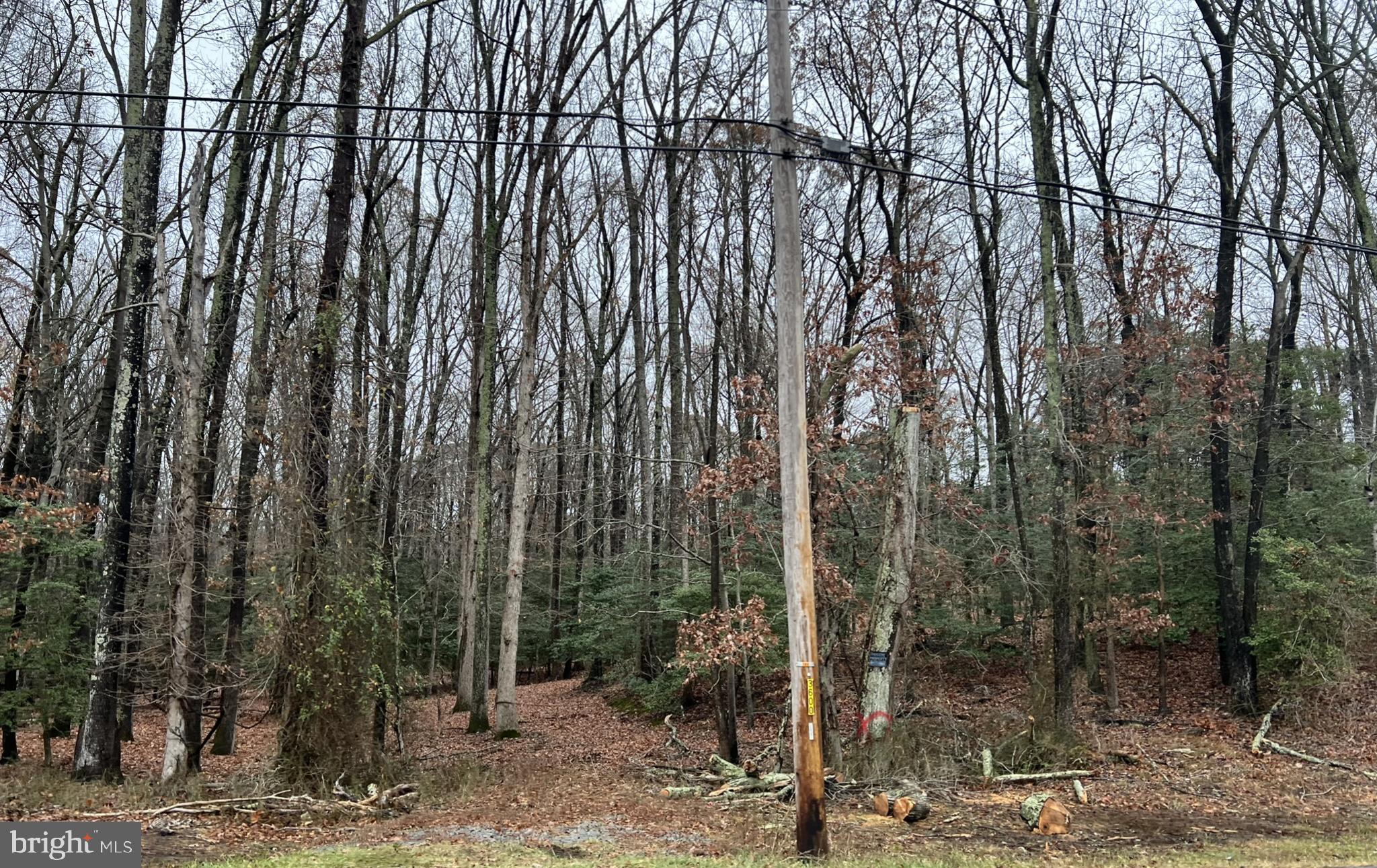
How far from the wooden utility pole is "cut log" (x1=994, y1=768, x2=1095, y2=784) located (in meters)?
5.20

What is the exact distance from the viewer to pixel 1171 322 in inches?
617

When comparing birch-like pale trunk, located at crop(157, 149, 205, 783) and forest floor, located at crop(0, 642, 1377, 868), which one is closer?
forest floor, located at crop(0, 642, 1377, 868)

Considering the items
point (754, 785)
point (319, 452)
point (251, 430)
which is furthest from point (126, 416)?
point (754, 785)

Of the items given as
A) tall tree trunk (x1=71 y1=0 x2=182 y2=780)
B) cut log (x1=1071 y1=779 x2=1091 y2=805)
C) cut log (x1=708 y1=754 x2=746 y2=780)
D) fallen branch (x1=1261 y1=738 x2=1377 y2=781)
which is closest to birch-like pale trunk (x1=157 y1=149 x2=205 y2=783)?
tall tree trunk (x1=71 y1=0 x2=182 y2=780)

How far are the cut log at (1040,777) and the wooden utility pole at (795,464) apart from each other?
5199mm

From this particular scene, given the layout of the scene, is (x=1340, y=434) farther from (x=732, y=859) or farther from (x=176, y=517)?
(x=176, y=517)

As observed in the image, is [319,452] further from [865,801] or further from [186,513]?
[865,801]

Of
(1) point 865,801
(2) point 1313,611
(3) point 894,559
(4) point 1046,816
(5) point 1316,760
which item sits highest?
(3) point 894,559

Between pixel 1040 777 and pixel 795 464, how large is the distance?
697 cm

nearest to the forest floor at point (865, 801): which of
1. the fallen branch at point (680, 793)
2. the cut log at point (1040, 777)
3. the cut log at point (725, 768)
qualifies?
the cut log at point (1040, 777)

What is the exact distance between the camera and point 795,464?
7.41 meters

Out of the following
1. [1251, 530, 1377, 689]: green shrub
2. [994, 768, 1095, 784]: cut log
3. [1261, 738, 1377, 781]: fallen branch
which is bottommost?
[1261, 738, 1377, 781]: fallen branch

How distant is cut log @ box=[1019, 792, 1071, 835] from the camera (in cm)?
897

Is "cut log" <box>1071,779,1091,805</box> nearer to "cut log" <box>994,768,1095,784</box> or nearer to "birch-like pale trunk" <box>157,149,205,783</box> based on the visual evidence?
"cut log" <box>994,768,1095,784</box>
